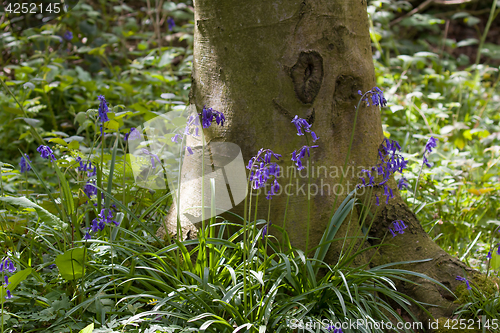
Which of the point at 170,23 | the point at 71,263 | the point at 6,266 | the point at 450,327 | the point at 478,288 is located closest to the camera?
the point at 6,266

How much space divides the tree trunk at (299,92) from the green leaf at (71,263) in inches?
30.9

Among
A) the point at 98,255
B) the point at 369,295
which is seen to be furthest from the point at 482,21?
the point at 98,255

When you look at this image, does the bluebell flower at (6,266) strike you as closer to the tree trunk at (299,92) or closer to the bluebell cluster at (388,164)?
the tree trunk at (299,92)

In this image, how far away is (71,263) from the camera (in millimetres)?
1629

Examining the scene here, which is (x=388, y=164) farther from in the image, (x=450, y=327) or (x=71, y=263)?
(x=71, y=263)

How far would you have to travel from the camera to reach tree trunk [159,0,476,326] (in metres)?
1.85

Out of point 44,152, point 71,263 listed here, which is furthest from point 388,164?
point 44,152

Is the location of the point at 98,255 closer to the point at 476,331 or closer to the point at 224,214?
the point at 224,214

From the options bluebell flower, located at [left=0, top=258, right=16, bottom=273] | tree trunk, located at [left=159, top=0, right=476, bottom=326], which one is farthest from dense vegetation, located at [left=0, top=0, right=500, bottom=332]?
tree trunk, located at [left=159, top=0, right=476, bottom=326]

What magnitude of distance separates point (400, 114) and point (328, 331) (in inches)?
133

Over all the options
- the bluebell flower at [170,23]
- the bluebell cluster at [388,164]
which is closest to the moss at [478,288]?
the bluebell cluster at [388,164]

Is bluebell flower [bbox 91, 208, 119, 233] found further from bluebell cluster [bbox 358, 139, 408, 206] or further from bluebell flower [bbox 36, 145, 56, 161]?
bluebell cluster [bbox 358, 139, 408, 206]

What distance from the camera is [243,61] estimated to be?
1887 mm

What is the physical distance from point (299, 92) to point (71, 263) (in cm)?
134
